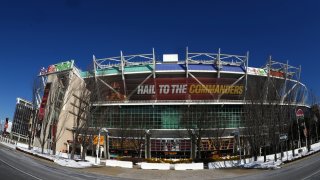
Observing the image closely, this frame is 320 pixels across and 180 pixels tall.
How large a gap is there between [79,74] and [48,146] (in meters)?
17.0

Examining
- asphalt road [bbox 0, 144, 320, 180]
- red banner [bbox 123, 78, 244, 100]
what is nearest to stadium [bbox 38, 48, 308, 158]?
red banner [bbox 123, 78, 244, 100]

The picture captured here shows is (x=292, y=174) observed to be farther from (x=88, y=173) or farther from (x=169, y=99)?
(x=169, y=99)

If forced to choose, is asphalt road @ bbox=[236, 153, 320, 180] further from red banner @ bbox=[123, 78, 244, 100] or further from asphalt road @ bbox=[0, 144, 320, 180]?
red banner @ bbox=[123, 78, 244, 100]

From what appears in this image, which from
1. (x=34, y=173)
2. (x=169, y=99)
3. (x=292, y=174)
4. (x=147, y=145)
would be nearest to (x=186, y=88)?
(x=169, y=99)

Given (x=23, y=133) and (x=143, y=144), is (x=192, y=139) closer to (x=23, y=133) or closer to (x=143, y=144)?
(x=143, y=144)

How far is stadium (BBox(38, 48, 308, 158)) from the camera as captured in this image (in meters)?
67.8

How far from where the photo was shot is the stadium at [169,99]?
222 ft

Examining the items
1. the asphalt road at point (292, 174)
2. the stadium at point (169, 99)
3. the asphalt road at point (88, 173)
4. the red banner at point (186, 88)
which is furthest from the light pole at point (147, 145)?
the asphalt road at point (292, 174)

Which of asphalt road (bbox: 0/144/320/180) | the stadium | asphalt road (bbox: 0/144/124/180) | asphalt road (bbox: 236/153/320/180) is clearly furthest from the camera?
the stadium

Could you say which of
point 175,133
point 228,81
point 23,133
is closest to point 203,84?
point 228,81

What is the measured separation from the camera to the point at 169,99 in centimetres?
7275

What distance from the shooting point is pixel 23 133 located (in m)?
85.9

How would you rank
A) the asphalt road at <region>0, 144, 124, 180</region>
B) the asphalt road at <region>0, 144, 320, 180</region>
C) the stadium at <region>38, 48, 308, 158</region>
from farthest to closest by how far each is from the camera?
the stadium at <region>38, 48, 308, 158</region>, the asphalt road at <region>0, 144, 320, 180</region>, the asphalt road at <region>0, 144, 124, 180</region>

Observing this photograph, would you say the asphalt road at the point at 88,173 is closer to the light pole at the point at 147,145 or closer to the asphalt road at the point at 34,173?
the asphalt road at the point at 34,173
